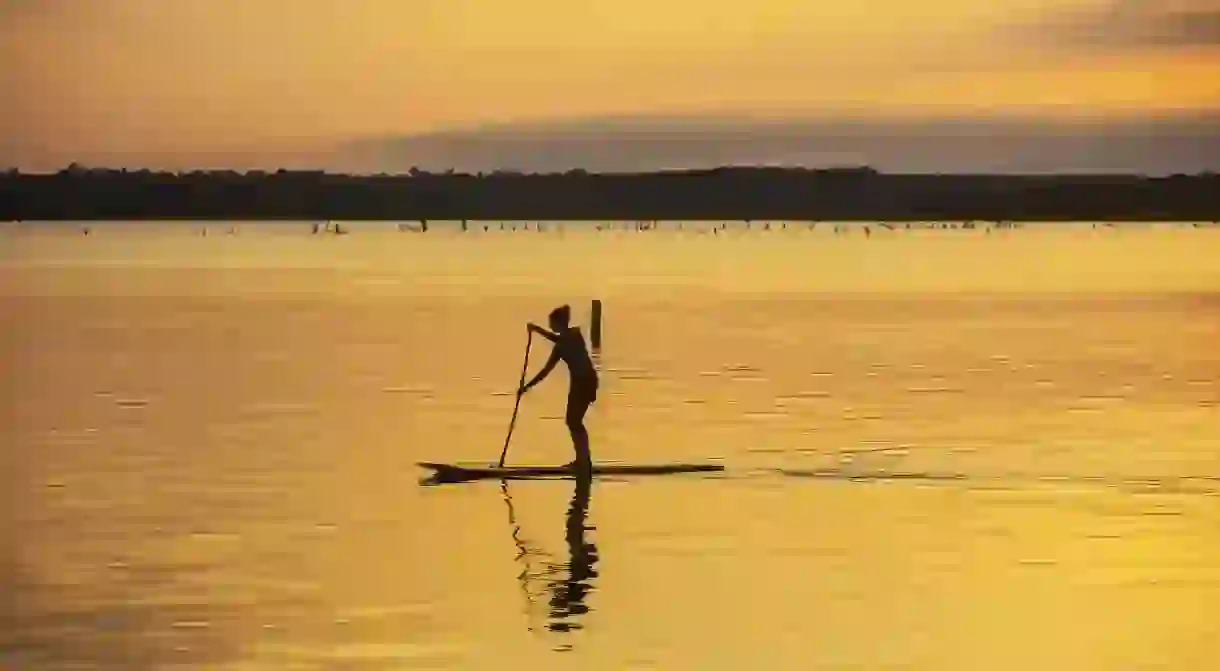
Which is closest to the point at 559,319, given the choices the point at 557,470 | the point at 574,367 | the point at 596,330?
the point at 574,367

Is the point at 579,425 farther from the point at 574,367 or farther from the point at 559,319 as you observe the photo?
the point at 559,319

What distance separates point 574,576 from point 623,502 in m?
4.75

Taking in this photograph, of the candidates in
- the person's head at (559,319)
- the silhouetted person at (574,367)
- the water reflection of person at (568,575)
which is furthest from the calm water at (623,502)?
the person's head at (559,319)

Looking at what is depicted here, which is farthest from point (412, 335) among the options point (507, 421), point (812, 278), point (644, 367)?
point (812, 278)

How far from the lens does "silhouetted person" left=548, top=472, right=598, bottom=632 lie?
17031mm

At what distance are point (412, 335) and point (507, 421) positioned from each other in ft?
68.6

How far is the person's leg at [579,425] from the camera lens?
24141mm

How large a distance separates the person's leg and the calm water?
412 mm

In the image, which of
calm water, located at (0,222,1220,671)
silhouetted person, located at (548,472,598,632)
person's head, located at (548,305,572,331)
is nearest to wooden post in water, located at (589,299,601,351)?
calm water, located at (0,222,1220,671)

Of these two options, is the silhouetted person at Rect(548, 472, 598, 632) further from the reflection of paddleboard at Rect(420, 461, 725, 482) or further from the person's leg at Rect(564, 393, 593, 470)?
the reflection of paddleboard at Rect(420, 461, 725, 482)

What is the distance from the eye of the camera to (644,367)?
145 feet

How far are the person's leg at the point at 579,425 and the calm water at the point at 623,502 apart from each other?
1.35ft

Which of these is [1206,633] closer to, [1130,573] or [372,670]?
[1130,573]

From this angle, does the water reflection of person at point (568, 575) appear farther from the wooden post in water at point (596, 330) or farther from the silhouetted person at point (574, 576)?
the wooden post in water at point (596, 330)
